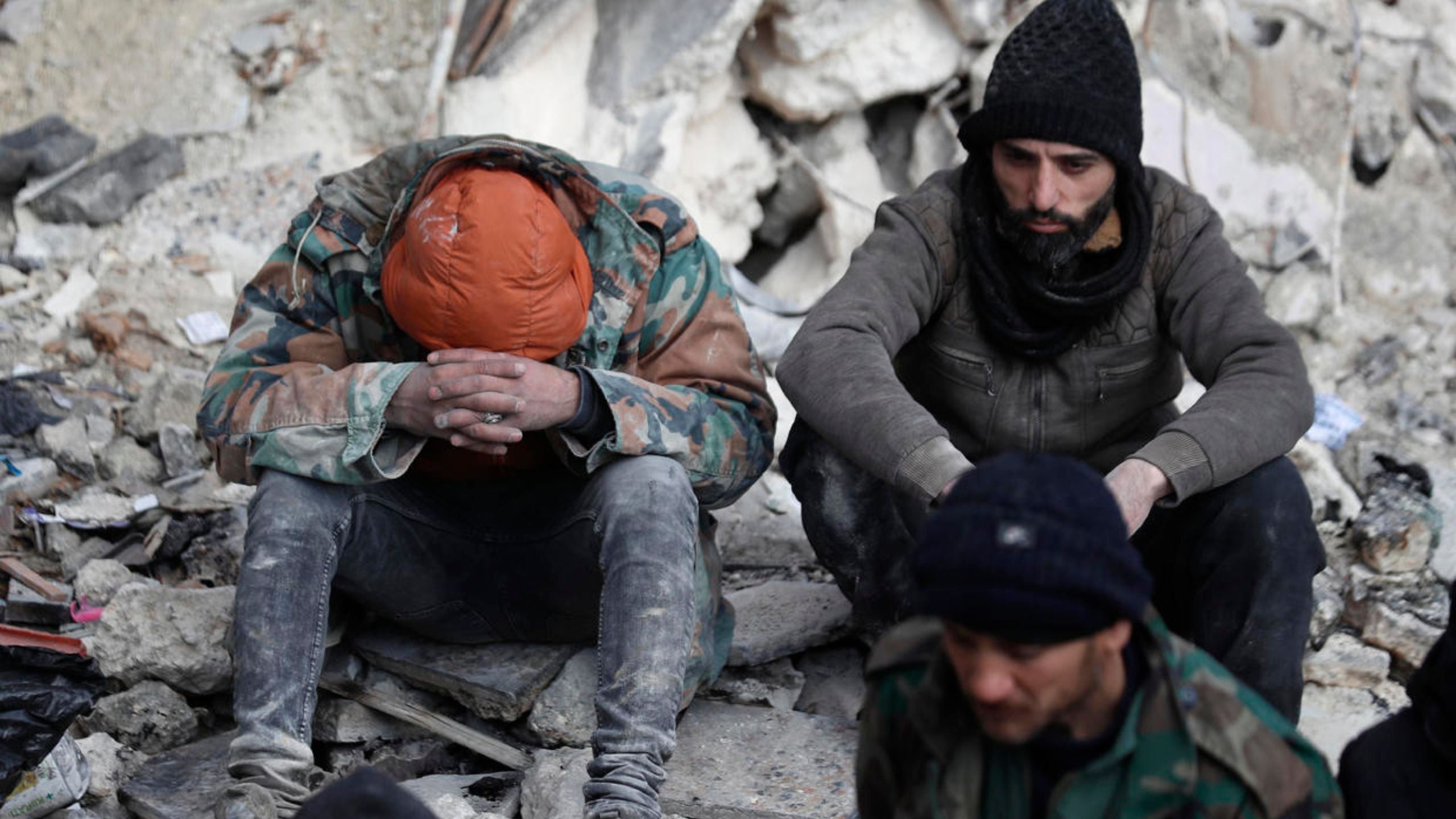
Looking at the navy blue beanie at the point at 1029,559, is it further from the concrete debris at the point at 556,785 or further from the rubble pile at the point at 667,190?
the rubble pile at the point at 667,190

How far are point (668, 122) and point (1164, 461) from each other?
341 cm

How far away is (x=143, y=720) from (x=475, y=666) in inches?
29.5

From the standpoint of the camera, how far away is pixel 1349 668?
145 inches

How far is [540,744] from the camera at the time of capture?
3262mm

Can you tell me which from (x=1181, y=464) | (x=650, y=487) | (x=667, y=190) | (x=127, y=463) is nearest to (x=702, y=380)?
(x=650, y=487)

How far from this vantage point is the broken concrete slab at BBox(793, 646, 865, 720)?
11.6 feet

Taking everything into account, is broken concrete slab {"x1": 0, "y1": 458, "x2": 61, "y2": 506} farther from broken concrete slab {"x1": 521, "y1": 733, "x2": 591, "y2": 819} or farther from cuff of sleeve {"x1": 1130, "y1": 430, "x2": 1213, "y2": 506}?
cuff of sleeve {"x1": 1130, "y1": 430, "x2": 1213, "y2": 506}

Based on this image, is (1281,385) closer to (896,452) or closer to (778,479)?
(896,452)

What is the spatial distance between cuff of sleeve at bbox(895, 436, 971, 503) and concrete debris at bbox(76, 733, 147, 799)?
1.77 metres

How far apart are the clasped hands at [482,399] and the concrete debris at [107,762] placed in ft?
3.21

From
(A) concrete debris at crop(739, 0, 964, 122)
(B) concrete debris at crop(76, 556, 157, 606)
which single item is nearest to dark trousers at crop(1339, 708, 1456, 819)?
(B) concrete debris at crop(76, 556, 157, 606)

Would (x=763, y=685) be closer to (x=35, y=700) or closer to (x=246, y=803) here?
(x=246, y=803)

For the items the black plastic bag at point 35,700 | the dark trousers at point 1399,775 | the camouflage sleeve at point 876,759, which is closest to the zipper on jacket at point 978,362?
the dark trousers at point 1399,775

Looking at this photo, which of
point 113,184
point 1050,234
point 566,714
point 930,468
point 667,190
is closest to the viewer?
point 930,468
